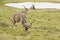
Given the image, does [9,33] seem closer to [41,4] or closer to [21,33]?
[21,33]

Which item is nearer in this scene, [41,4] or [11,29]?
[11,29]

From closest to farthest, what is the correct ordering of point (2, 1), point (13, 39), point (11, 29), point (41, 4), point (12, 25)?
1. point (13, 39)
2. point (11, 29)
3. point (12, 25)
4. point (41, 4)
5. point (2, 1)

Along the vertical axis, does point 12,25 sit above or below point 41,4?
above

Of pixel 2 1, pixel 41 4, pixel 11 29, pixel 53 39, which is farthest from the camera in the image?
pixel 2 1

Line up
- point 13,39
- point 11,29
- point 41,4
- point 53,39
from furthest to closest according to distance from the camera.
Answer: point 41,4 → point 11,29 → point 53,39 → point 13,39

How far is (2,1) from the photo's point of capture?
38844 millimetres

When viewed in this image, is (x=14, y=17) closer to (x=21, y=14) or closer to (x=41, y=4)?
(x=21, y=14)

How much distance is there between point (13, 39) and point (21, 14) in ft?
9.39

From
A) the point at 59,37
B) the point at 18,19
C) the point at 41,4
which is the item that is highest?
the point at 18,19

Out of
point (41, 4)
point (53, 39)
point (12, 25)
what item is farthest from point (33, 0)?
point (53, 39)

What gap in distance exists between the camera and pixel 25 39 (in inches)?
469

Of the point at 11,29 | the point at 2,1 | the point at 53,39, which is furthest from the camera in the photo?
the point at 2,1

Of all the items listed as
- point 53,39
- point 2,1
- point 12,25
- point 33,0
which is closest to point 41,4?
point 33,0

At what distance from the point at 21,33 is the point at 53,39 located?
1.87 metres
